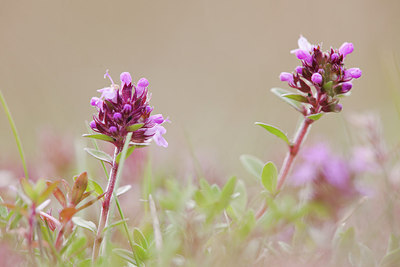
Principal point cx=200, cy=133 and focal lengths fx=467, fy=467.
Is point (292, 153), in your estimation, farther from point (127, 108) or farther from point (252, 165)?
point (127, 108)

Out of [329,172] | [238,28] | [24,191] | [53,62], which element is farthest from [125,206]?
[238,28]

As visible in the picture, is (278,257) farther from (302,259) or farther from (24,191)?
(24,191)

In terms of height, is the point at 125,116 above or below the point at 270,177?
above

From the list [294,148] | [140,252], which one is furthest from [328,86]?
[140,252]

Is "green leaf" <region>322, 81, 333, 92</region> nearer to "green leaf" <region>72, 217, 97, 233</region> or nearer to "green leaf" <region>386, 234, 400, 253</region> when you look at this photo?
"green leaf" <region>386, 234, 400, 253</region>

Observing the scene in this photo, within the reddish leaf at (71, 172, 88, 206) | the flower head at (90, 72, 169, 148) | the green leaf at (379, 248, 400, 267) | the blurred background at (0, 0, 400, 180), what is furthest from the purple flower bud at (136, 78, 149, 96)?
the blurred background at (0, 0, 400, 180)

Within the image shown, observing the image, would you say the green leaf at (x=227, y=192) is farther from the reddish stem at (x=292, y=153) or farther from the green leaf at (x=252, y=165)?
the green leaf at (x=252, y=165)
